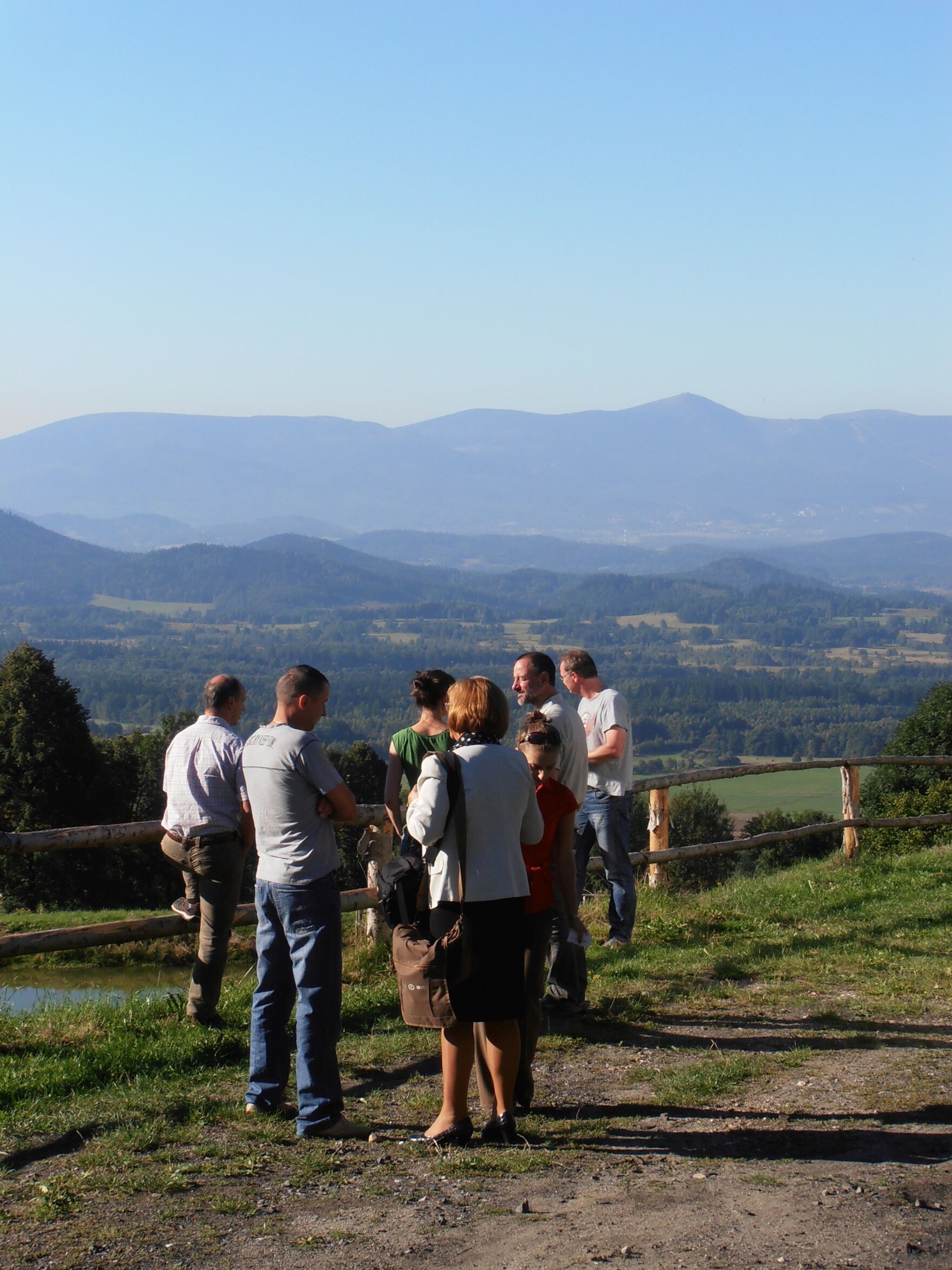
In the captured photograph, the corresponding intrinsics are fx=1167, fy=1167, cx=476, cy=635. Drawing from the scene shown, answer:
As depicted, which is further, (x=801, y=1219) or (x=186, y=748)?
(x=186, y=748)

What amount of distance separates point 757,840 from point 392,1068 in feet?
18.6

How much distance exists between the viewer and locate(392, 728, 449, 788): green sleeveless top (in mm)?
5527

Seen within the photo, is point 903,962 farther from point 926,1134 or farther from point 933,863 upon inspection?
point 933,863

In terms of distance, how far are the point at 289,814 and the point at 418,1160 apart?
133 cm

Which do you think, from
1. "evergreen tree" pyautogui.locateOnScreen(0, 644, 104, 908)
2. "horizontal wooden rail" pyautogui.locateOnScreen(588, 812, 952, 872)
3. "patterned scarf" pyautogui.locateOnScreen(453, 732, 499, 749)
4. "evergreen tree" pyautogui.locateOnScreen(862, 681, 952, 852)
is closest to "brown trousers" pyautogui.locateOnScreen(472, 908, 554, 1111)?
Answer: "patterned scarf" pyautogui.locateOnScreen(453, 732, 499, 749)

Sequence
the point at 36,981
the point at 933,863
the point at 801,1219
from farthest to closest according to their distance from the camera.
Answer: the point at 36,981
the point at 933,863
the point at 801,1219

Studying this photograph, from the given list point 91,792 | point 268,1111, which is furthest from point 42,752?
point 268,1111

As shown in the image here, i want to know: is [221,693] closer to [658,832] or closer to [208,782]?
[208,782]

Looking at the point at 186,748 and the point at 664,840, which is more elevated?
the point at 186,748

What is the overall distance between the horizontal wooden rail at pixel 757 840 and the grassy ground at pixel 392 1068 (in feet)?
1.85

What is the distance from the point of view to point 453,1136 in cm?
426

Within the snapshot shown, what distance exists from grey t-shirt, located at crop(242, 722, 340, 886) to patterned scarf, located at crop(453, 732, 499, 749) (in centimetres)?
55

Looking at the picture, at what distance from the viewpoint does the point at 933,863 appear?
34.4 feet

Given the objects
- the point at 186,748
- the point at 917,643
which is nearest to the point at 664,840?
the point at 186,748
